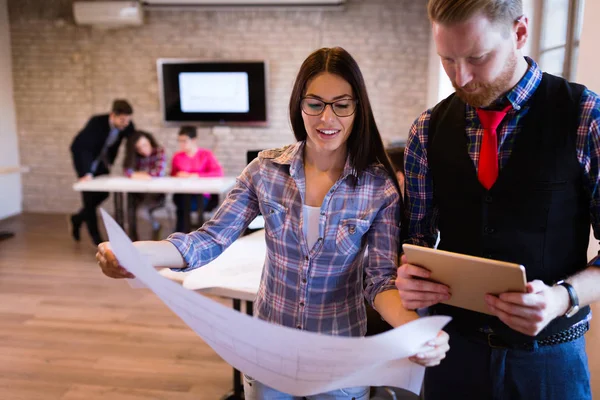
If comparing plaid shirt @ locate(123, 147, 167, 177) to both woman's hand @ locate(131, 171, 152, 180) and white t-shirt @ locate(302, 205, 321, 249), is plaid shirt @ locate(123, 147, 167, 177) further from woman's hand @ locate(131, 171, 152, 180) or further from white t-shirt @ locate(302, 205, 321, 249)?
white t-shirt @ locate(302, 205, 321, 249)

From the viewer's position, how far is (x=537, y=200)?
0.99m

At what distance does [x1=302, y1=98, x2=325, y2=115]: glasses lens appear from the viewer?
1.17 meters

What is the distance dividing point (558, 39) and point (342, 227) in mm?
2677

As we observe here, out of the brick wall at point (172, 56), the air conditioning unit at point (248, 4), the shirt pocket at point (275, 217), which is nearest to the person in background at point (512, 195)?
the shirt pocket at point (275, 217)

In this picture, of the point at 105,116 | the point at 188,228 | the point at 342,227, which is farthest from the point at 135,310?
the point at 342,227

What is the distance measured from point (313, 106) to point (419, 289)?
0.48 meters

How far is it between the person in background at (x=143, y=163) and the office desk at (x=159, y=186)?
0.08m

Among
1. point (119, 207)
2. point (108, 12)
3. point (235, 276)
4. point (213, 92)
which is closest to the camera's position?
point (235, 276)

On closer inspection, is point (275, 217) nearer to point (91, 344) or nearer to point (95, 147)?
point (91, 344)

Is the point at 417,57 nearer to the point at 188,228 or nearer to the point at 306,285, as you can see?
the point at 188,228

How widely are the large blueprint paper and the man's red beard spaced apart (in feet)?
1.44

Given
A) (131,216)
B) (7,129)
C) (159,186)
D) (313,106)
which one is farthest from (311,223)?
(7,129)

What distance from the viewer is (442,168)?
1.09 metres

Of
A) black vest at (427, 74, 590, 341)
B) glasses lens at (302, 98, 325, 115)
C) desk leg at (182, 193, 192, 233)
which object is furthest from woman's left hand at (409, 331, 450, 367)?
desk leg at (182, 193, 192, 233)
